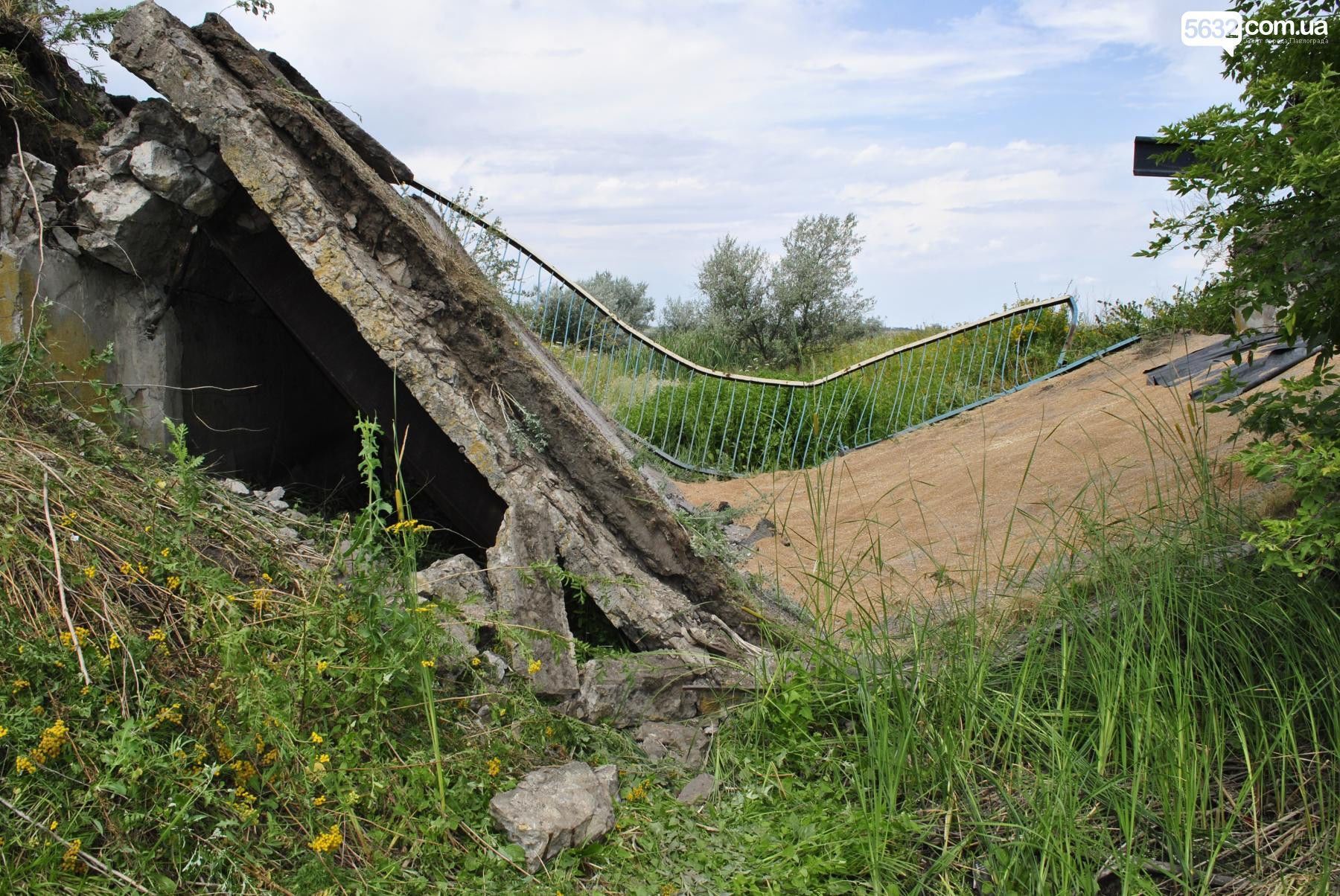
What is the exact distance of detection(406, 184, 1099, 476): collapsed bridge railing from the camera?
11227 mm

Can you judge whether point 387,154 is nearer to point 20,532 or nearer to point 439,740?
point 20,532

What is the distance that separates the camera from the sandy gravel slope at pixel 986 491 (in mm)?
4164

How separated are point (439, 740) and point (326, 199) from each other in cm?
262

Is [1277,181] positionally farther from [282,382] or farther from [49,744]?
[282,382]

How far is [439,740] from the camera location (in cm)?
308

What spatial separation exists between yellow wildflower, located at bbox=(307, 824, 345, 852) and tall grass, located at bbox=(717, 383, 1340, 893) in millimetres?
1364

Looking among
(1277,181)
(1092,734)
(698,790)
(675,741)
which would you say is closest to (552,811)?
(698,790)

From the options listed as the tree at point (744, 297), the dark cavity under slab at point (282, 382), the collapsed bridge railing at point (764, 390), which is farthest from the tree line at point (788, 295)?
the dark cavity under slab at point (282, 382)

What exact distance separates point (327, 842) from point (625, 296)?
850 inches

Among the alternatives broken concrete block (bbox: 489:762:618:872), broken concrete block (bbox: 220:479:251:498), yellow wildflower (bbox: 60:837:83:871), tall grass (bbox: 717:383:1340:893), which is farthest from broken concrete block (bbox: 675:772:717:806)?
broken concrete block (bbox: 220:479:251:498)

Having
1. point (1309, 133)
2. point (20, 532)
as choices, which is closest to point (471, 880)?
point (20, 532)

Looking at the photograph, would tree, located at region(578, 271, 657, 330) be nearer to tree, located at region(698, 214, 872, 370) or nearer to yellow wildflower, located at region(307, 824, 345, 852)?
tree, located at region(698, 214, 872, 370)

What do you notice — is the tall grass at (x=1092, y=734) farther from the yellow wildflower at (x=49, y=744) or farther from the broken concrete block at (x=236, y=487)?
the broken concrete block at (x=236, y=487)

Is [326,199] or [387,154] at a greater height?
[387,154]
